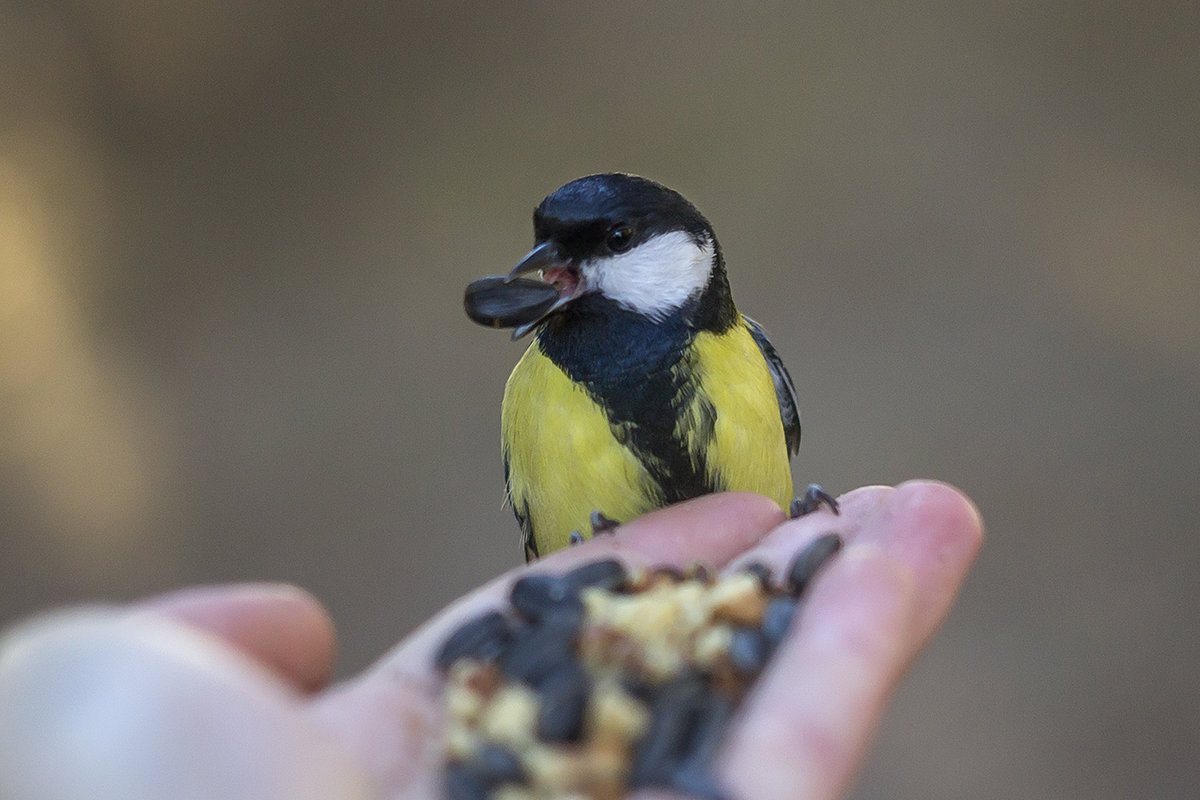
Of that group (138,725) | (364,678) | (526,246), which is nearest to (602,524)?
(364,678)

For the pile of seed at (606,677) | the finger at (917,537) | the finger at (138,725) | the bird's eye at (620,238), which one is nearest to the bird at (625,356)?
the bird's eye at (620,238)

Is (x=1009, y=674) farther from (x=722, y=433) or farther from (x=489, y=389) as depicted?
(x=489, y=389)

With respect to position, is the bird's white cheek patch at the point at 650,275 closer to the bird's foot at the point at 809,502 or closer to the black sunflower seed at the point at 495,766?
the bird's foot at the point at 809,502

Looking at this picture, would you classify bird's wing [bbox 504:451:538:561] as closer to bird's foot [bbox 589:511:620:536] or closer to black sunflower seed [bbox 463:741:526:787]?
bird's foot [bbox 589:511:620:536]

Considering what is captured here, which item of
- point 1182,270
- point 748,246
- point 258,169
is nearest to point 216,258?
point 258,169

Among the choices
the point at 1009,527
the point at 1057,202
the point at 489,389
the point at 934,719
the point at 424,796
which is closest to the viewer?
the point at 424,796

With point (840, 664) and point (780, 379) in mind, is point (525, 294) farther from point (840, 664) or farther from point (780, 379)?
point (840, 664)
